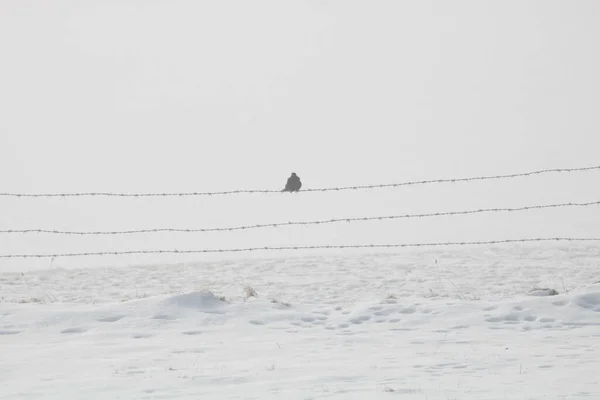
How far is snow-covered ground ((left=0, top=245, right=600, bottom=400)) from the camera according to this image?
7.15 meters

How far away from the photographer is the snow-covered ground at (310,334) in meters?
7.15

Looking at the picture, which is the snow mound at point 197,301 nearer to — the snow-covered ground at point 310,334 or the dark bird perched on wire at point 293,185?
the snow-covered ground at point 310,334

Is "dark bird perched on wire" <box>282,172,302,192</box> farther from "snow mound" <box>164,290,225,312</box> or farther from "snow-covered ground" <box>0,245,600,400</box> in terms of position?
"snow mound" <box>164,290,225,312</box>

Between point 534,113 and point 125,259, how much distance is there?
208ft

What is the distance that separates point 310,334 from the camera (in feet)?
30.7

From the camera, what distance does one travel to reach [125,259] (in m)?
19.5

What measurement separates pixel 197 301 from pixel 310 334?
1.75 metres

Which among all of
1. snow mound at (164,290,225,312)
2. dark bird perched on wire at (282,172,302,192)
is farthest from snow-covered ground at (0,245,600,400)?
dark bird perched on wire at (282,172,302,192)

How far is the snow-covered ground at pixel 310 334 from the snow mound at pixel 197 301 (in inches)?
0.7

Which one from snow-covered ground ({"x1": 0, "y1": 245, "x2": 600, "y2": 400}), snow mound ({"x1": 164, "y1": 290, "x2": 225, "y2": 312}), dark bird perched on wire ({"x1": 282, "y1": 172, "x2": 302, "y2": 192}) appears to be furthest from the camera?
dark bird perched on wire ({"x1": 282, "y1": 172, "x2": 302, "y2": 192})

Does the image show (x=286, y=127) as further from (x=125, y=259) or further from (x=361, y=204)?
(x=125, y=259)

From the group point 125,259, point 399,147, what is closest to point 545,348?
point 125,259

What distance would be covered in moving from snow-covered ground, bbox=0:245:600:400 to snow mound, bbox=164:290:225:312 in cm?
2

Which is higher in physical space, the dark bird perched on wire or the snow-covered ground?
the dark bird perched on wire
